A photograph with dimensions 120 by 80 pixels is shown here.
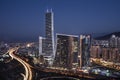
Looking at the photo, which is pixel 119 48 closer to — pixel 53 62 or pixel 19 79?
pixel 53 62

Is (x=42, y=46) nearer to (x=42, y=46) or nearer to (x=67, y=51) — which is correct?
(x=42, y=46)

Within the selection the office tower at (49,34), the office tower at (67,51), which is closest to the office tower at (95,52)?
the office tower at (67,51)

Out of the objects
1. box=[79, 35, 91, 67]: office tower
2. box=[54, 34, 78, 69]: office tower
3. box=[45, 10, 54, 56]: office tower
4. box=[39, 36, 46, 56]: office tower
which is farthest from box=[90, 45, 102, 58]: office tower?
box=[39, 36, 46, 56]: office tower

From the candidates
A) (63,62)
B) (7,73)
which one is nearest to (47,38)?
(63,62)

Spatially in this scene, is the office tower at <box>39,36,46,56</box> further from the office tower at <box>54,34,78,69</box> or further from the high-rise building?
the office tower at <box>54,34,78,69</box>

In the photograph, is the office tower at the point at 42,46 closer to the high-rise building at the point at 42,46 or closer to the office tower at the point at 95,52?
the high-rise building at the point at 42,46

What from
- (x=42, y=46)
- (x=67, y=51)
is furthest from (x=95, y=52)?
(x=42, y=46)
